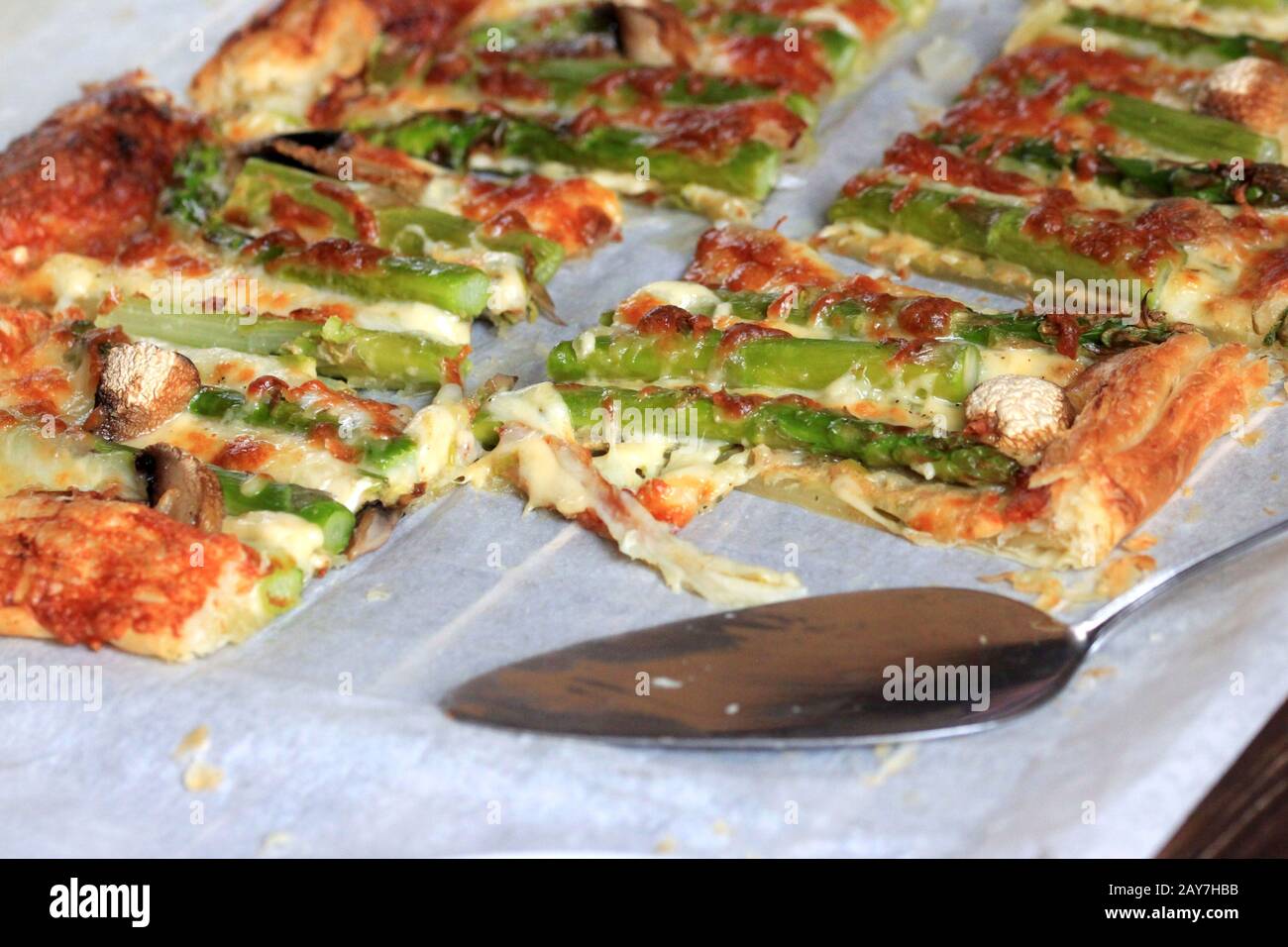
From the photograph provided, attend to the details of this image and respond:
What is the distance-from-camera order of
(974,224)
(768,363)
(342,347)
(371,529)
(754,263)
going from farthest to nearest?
1. (974,224)
2. (754,263)
3. (342,347)
4. (768,363)
5. (371,529)

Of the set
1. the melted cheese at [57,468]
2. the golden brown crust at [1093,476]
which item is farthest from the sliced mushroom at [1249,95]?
the melted cheese at [57,468]

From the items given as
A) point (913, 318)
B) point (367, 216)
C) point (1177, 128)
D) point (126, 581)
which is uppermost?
point (1177, 128)

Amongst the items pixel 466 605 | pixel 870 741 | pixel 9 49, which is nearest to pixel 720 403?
pixel 466 605

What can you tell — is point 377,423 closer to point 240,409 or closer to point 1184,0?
point 240,409

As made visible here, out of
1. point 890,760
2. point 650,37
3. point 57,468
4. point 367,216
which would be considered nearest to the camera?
point 890,760

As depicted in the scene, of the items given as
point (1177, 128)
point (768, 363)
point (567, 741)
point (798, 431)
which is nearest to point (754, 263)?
point (768, 363)

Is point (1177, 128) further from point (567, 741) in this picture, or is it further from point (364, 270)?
point (567, 741)
